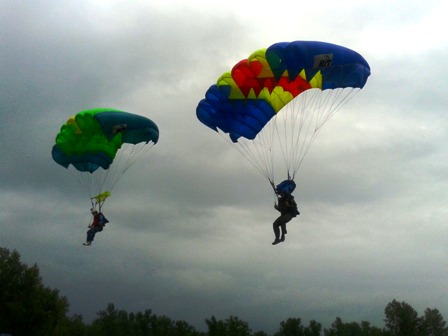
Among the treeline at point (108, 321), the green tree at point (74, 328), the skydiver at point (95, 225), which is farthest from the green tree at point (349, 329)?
the skydiver at point (95, 225)

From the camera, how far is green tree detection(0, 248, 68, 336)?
99.9 feet

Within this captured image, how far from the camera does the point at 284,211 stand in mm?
16203

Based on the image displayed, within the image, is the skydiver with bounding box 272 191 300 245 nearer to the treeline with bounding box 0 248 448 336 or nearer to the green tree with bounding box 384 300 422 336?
the treeline with bounding box 0 248 448 336

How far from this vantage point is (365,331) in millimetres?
60594

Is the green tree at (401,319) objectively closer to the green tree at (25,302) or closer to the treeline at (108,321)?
the treeline at (108,321)

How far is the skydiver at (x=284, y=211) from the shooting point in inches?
634

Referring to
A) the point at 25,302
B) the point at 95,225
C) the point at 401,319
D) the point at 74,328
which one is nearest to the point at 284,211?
the point at 95,225

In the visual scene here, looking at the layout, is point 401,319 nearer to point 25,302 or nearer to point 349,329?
point 349,329

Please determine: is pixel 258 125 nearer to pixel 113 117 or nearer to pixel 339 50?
pixel 339 50

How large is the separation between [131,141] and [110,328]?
3942 cm

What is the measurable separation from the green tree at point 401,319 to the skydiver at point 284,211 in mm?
37096

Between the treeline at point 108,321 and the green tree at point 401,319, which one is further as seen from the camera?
the green tree at point 401,319

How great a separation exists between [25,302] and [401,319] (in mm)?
32969

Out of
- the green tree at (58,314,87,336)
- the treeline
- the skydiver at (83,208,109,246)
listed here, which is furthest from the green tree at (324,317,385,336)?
the skydiver at (83,208,109,246)
